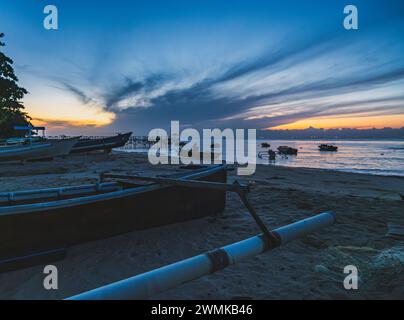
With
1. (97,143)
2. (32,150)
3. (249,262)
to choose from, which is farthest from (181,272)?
(97,143)

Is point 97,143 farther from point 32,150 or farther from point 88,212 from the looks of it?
point 88,212

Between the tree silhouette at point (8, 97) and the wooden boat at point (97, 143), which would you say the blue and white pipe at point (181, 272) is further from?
the tree silhouette at point (8, 97)

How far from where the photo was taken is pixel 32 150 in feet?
57.9

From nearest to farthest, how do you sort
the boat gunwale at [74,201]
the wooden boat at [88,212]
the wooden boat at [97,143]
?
the boat gunwale at [74,201]
the wooden boat at [88,212]
the wooden boat at [97,143]

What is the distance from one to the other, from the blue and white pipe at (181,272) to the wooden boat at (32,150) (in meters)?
20.5

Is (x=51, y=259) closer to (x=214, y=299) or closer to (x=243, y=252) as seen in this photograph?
(x=214, y=299)

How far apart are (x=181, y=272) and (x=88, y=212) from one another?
8.96 ft

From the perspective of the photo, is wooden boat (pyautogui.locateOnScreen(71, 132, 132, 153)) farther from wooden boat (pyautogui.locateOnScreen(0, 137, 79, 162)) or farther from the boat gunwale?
the boat gunwale

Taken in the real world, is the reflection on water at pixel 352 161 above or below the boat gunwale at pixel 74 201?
below

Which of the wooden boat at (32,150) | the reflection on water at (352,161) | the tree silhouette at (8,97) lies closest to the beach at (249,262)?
the wooden boat at (32,150)

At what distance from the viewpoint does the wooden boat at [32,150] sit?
1661cm

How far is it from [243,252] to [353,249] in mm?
3052

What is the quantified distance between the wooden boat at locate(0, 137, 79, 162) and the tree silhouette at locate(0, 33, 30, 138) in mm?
10918
